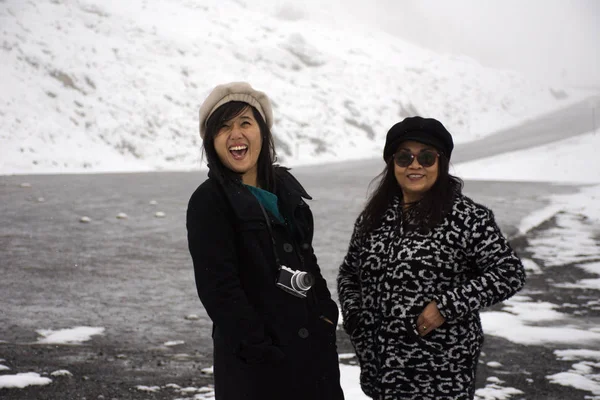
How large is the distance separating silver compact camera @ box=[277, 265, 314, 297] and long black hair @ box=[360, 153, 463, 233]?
561 millimetres

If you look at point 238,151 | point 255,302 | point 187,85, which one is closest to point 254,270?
point 255,302

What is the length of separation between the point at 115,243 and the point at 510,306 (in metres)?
5.79

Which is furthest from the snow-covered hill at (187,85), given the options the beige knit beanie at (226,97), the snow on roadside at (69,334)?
the beige knit beanie at (226,97)

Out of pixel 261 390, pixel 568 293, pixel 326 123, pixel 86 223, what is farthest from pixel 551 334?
pixel 326 123

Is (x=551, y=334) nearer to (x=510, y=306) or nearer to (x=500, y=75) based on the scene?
(x=510, y=306)

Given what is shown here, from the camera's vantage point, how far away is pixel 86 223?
1175 centimetres

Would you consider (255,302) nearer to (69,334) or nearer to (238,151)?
(238,151)

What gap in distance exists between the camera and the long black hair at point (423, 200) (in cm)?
277

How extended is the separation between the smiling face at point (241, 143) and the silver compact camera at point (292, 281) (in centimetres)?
42

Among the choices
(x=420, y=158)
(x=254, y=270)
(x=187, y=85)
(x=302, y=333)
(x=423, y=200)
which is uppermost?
(x=187, y=85)

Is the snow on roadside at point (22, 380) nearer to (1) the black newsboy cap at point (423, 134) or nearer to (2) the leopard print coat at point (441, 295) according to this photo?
(2) the leopard print coat at point (441, 295)

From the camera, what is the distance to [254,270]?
2.44 metres

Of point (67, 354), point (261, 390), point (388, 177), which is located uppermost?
point (388, 177)

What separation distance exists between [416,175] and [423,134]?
0.17 m
